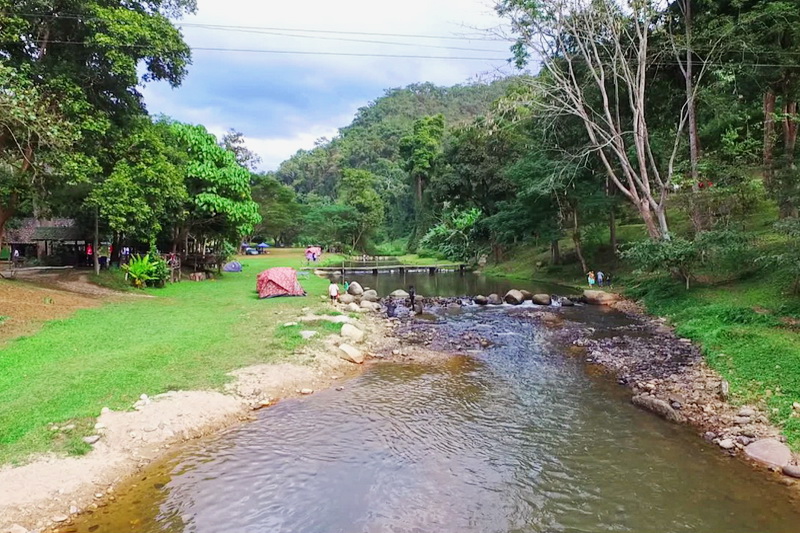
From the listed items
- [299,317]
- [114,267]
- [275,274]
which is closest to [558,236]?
[275,274]

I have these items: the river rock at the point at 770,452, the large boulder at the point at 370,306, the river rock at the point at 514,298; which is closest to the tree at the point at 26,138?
the large boulder at the point at 370,306

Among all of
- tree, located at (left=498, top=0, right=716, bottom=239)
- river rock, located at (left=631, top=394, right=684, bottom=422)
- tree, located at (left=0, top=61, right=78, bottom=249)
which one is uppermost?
tree, located at (left=498, top=0, right=716, bottom=239)

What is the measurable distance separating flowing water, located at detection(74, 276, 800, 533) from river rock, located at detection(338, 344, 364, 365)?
1.97 metres

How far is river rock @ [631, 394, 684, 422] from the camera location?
26.9 ft

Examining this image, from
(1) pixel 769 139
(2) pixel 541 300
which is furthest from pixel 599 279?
(1) pixel 769 139

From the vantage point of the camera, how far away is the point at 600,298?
2131 centimetres

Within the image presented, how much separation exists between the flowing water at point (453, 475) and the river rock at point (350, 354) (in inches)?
77.6

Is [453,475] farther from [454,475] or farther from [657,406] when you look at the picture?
[657,406]

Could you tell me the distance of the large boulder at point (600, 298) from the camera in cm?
2112

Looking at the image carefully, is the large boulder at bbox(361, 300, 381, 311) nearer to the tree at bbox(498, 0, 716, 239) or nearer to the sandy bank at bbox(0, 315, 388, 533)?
the sandy bank at bbox(0, 315, 388, 533)

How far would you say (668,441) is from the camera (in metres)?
7.43

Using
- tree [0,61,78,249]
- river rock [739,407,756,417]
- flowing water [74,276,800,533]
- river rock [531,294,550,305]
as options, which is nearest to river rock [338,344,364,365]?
flowing water [74,276,800,533]

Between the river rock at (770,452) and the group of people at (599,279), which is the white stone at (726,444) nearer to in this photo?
the river rock at (770,452)

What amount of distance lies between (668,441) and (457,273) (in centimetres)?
3281
